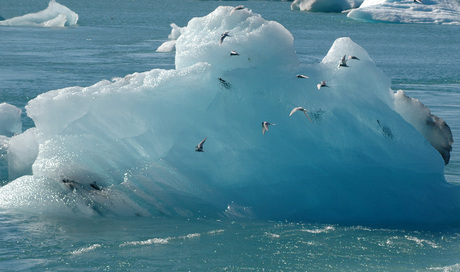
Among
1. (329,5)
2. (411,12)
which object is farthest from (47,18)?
(329,5)

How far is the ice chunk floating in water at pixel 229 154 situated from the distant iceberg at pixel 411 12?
4068 cm

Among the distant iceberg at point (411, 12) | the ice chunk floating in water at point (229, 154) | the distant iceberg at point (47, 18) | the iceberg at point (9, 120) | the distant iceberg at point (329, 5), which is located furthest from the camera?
the distant iceberg at point (329, 5)

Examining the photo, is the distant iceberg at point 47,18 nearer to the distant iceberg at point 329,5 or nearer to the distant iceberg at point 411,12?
the distant iceberg at point 411,12

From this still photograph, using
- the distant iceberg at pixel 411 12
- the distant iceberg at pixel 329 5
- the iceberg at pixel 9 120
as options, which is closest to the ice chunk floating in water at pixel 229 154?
the iceberg at pixel 9 120

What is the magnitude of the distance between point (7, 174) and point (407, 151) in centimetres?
576

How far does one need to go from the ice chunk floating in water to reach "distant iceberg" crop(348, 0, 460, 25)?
133ft

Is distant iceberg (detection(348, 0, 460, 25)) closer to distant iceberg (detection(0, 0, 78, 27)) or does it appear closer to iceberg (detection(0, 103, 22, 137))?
distant iceberg (detection(0, 0, 78, 27))

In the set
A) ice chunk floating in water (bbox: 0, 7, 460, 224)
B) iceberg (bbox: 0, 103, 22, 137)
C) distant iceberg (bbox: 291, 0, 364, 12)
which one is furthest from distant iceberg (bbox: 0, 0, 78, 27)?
ice chunk floating in water (bbox: 0, 7, 460, 224)

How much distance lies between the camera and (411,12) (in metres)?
49.1

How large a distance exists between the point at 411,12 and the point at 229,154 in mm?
42401

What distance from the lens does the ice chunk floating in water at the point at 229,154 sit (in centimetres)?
920

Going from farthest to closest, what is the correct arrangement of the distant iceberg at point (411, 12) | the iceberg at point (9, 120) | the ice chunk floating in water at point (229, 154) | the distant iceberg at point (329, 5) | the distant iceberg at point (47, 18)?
1. the distant iceberg at point (329, 5)
2. the distant iceberg at point (411, 12)
3. the distant iceberg at point (47, 18)
4. the iceberg at point (9, 120)
5. the ice chunk floating in water at point (229, 154)

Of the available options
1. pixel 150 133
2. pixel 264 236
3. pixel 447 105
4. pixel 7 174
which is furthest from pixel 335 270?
pixel 447 105

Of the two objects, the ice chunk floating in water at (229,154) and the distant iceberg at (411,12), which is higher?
the ice chunk floating in water at (229,154)
